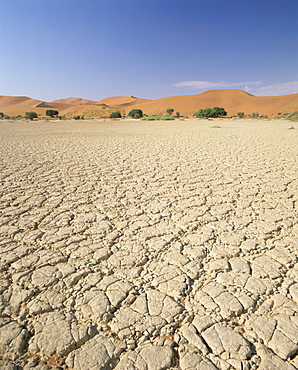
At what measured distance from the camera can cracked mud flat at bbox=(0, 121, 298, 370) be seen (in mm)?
1216

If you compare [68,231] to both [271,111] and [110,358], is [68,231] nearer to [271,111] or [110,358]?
[110,358]

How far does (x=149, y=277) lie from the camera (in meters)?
1.74

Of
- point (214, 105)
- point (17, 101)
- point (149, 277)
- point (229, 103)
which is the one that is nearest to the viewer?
point (149, 277)

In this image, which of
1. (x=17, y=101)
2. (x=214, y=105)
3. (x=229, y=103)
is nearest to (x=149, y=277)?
(x=214, y=105)

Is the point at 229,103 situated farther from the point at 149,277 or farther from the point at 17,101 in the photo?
the point at 17,101

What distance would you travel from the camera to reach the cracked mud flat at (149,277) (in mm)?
1216

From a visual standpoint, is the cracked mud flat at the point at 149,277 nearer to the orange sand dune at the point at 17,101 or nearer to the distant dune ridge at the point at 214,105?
the distant dune ridge at the point at 214,105

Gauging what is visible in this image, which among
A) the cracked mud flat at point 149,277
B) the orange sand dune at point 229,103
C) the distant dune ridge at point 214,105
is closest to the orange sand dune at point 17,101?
the distant dune ridge at point 214,105

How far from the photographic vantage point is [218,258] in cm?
194

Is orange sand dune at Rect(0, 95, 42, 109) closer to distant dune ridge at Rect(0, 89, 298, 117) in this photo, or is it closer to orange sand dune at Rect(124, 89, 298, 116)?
distant dune ridge at Rect(0, 89, 298, 117)

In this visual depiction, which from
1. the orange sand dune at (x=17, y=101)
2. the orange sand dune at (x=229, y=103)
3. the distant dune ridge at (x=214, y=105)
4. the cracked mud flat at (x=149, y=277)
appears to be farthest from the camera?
the orange sand dune at (x=17, y=101)

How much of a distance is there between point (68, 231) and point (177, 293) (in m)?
1.28

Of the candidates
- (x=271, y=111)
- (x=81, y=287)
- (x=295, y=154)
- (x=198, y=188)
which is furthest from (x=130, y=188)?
(x=271, y=111)

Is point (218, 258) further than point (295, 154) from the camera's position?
No
